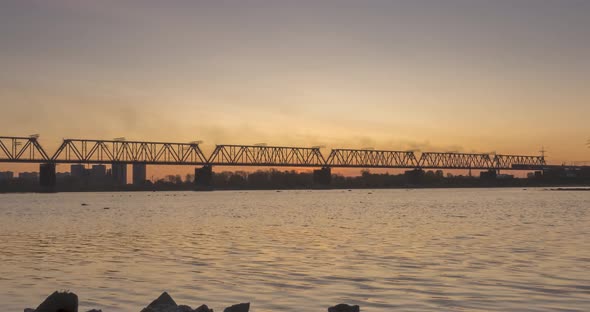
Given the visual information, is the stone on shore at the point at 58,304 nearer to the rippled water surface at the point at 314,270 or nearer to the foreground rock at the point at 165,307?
the foreground rock at the point at 165,307

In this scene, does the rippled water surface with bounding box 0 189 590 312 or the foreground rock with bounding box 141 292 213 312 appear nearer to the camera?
the foreground rock with bounding box 141 292 213 312

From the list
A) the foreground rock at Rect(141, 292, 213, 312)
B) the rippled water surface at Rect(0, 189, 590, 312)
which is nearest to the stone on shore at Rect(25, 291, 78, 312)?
the foreground rock at Rect(141, 292, 213, 312)

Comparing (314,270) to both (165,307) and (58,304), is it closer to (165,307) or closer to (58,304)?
(165,307)

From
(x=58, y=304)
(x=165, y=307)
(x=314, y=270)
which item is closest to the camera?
(x=58, y=304)

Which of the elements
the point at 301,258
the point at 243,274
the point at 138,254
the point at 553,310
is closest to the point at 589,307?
the point at 553,310

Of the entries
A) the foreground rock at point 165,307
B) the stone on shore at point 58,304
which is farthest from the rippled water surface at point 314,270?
the stone on shore at point 58,304

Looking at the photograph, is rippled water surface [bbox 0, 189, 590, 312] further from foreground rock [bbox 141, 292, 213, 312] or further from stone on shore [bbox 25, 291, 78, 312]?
stone on shore [bbox 25, 291, 78, 312]

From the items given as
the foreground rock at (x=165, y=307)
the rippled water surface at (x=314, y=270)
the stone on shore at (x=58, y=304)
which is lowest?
the rippled water surface at (x=314, y=270)

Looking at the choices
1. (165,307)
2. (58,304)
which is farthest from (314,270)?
(58,304)

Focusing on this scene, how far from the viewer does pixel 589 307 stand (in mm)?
16734

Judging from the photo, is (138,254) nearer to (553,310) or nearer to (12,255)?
(12,255)

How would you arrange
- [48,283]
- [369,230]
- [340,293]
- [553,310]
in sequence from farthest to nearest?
[369,230]
[48,283]
[340,293]
[553,310]

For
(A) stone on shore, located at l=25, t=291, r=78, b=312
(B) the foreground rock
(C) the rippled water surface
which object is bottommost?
(C) the rippled water surface

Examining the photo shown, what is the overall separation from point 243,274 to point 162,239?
17.8 m
